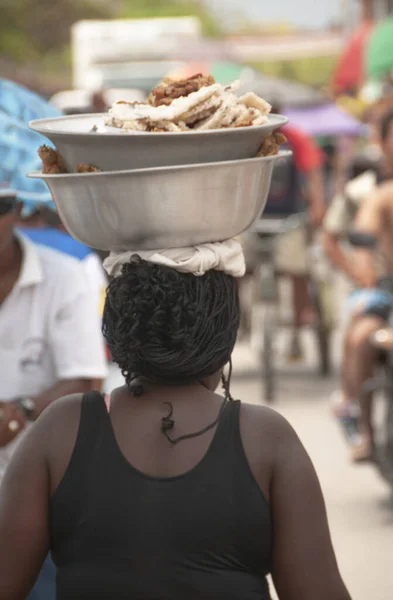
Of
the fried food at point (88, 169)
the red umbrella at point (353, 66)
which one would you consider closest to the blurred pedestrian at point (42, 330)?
the fried food at point (88, 169)

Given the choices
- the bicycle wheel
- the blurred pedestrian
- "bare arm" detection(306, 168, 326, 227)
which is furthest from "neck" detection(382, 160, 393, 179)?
the blurred pedestrian

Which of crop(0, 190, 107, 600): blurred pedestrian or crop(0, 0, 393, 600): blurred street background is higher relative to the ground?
crop(0, 190, 107, 600): blurred pedestrian

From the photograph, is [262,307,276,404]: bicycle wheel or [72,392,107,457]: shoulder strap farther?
[262,307,276,404]: bicycle wheel

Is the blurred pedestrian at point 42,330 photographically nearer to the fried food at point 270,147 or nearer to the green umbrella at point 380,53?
the fried food at point 270,147

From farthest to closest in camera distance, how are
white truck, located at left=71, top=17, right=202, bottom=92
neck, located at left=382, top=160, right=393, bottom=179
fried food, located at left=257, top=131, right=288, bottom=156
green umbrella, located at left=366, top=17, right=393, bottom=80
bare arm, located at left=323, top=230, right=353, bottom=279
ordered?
white truck, located at left=71, top=17, right=202, bottom=92 → green umbrella, located at left=366, top=17, right=393, bottom=80 → bare arm, located at left=323, top=230, right=353, bottom=279 → neck, located at left=382, top=160, right=393, bottom=179 → fried food, located at left=257, top=131, right=288, bottom=156

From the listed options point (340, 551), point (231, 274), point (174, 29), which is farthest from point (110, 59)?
point (231, 274)

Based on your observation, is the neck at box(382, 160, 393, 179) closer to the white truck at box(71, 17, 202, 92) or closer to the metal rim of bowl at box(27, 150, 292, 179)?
the metal rim of bowl at box(27, 150, 292, 179)

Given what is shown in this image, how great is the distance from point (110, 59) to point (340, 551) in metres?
28.0

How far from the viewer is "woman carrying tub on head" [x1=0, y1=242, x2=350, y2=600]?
2.63 meters

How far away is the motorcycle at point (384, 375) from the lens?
7.59m

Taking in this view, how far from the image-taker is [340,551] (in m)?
6.78

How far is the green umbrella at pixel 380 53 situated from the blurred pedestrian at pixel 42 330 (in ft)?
62.3

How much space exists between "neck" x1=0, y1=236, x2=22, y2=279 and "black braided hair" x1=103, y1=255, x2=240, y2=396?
138 cm

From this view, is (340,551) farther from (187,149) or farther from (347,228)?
(187,149)
